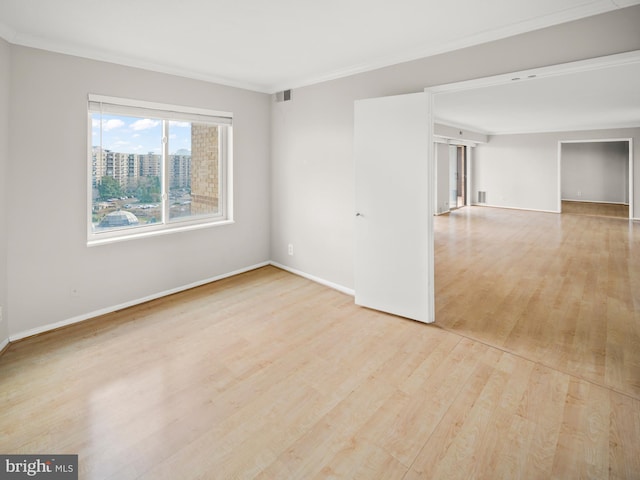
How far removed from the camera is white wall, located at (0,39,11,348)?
8.89 feet

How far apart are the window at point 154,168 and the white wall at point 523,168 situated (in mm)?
10121

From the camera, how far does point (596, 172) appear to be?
40.5 feet

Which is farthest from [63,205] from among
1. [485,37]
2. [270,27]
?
[485,37]

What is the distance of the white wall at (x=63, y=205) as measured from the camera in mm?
2914

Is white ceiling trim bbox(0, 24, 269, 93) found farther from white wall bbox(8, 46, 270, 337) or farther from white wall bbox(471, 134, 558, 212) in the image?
white wall bbox(471, 134, 558, 212)

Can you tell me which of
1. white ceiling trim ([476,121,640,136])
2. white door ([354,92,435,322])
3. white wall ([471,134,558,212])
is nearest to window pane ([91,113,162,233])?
white door ([354,92,435,322])

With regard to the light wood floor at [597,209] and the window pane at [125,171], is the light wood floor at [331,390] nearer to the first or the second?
the window pane at [125,171]

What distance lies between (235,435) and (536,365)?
2.19 m

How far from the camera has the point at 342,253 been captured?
13.8ft

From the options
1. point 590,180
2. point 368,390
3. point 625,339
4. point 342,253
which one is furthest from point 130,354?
point 590,180

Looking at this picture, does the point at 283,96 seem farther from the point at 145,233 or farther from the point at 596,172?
the point at 596,172

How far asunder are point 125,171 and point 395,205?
285 cm

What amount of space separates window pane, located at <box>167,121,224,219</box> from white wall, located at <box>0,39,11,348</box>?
1.49m

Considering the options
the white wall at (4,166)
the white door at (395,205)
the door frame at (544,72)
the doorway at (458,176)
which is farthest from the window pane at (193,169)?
the doorway at (458,176)
